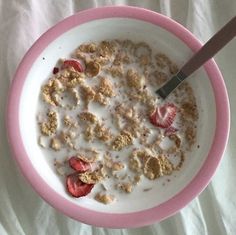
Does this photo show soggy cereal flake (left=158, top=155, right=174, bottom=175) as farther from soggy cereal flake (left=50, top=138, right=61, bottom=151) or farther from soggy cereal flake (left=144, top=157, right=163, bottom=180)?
soggy cereal flake (left=50, top=138, right=61, bottom=151)

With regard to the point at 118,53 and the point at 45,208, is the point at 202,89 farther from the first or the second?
the point at 45,208

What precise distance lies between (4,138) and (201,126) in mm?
218

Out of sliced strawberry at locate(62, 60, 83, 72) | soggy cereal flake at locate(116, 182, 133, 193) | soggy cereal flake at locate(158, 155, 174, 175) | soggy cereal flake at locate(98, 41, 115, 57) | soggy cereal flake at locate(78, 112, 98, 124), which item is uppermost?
soggy cereal flake at locate(98, 41, 115, 57)

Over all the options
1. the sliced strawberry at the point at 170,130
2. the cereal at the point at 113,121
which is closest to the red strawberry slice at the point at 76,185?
the cereal at the point at 113,121

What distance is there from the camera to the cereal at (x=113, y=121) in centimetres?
57

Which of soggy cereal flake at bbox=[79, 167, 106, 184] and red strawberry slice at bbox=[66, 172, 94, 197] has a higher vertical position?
soggy cereal flake at bbox=[79, 167, 106, 184]

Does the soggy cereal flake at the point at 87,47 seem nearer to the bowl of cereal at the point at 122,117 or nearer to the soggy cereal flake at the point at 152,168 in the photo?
the bowl of cereal at the point at 122,117

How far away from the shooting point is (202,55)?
1.74ft

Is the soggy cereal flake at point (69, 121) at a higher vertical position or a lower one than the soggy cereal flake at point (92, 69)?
lower

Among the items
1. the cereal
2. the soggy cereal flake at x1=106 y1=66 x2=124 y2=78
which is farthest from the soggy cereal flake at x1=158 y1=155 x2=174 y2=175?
the soggy cereal flake at x1=106 y1=66 x2=124 y2=78

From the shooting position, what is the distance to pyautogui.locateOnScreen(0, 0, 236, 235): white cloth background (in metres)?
0.59

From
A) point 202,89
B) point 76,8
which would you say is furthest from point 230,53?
point 76,8

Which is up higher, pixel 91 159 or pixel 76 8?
pixel 76 8

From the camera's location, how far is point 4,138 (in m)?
0.59
